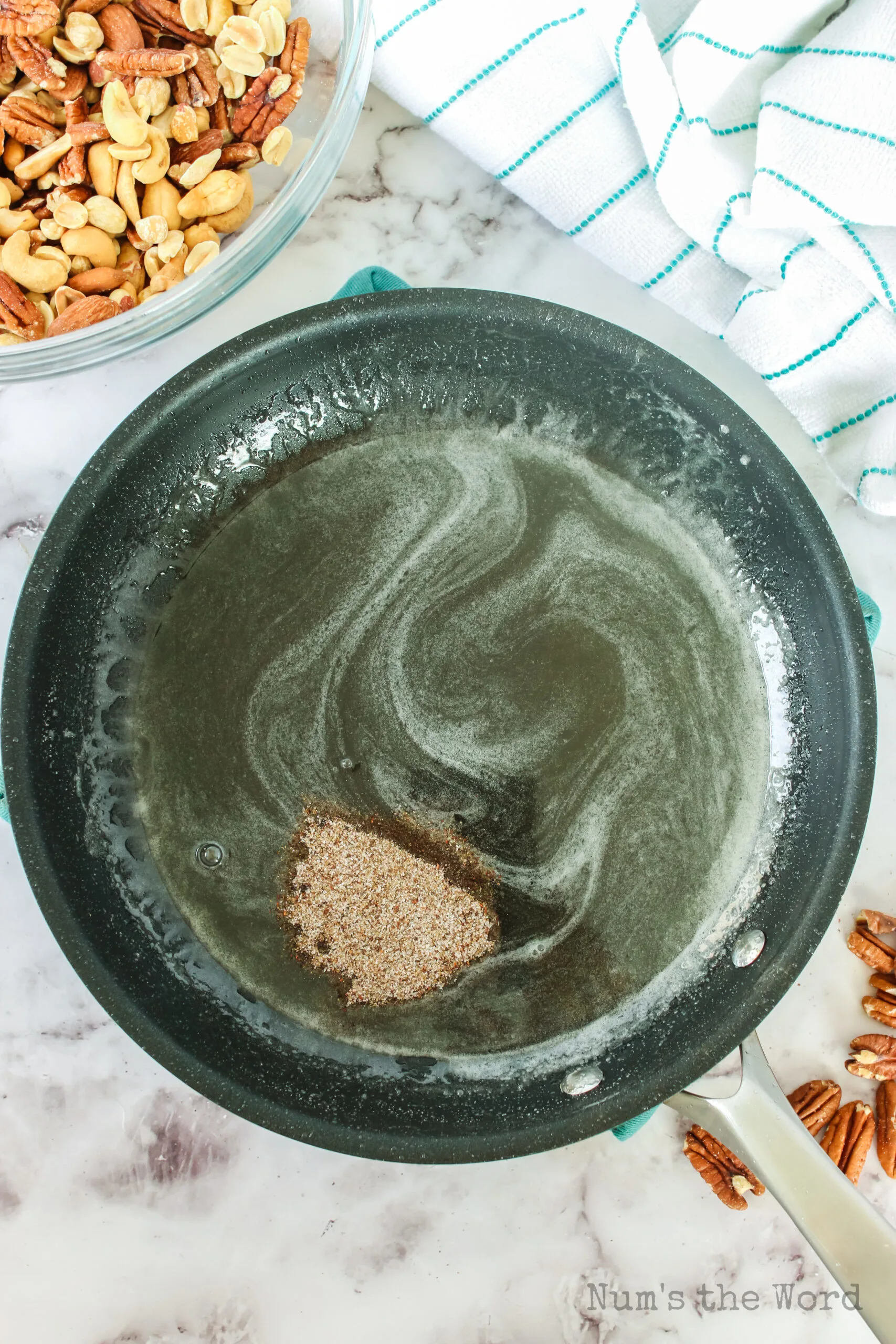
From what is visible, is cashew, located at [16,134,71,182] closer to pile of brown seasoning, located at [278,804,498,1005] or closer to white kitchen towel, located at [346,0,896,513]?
white kitchen towel, located at [346,0,896,513]

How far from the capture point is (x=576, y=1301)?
3.17ft

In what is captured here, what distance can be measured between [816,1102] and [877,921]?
7.6 inches

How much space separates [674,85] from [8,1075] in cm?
116

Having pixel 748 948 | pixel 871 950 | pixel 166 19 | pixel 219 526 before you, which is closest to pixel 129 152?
pixel 166 19

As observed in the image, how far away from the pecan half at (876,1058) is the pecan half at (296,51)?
3.53ft

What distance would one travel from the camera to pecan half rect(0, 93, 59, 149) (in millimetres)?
784

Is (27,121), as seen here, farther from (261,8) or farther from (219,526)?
(219,526)

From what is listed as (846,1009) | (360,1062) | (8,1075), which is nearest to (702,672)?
(846,1009)

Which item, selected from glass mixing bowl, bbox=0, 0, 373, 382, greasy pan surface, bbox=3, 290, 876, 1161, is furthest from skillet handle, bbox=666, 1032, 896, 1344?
glass mixing bowl, bbox=0, 0, 373, 382

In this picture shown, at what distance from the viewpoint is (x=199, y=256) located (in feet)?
2.67

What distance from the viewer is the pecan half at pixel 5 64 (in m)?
0.79

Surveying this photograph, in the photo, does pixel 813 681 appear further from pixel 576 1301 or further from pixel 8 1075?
pixel 8 1075

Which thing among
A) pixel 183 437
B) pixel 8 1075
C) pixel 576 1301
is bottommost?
pixel 576 1301

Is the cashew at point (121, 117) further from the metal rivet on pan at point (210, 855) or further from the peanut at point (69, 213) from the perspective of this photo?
the metal rivet on pan at point (210, 855)
